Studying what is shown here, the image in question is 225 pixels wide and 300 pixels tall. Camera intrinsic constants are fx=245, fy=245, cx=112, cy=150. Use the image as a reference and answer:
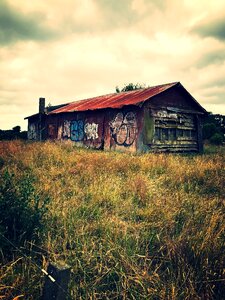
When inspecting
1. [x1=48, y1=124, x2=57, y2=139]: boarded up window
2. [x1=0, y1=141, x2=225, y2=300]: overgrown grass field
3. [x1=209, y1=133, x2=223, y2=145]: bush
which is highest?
[x1=48, y1=124, x2=57, y2=139]: boarded up window

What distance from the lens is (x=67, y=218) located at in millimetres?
3354

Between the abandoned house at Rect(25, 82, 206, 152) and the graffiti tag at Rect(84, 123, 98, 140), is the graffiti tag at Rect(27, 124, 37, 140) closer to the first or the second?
the abandoned house at Rect(25, 82, 206, 152)

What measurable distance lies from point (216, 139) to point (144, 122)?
9975mm

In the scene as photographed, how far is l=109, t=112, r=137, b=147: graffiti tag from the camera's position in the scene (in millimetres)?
13250

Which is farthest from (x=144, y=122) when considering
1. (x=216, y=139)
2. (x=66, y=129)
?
(x=216, y=139)

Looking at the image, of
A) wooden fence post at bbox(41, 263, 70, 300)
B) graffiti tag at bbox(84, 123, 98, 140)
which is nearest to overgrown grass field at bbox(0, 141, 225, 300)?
wooden fence post at bbox(41, 263, 70, 300)

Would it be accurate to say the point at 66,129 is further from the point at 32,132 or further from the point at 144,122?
the point at 144,122

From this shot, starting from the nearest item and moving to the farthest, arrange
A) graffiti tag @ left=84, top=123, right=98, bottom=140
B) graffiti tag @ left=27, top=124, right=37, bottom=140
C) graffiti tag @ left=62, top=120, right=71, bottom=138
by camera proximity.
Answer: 1. graffiti tag @ left=84, top=123, right=98, bottom=140
2. graffiti tag @ left=62, top=120, right=71, bottom=138
3. graffiti tag @ left=27, top=124, right=37, bottom=140

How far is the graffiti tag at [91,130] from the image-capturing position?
15.5 m

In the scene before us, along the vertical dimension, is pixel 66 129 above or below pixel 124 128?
above

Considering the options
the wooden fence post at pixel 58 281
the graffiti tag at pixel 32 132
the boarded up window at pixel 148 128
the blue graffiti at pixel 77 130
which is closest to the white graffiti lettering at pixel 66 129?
the blue graffiti at pixel 77 130

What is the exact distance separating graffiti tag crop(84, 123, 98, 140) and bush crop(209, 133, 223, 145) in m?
10.5

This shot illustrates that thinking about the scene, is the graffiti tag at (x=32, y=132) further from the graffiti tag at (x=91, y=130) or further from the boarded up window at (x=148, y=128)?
the boarded up window at (x=148, y=128)

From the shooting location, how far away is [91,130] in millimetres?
15852
